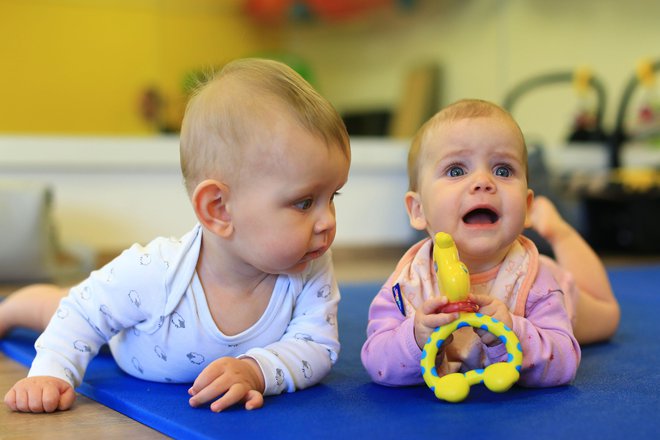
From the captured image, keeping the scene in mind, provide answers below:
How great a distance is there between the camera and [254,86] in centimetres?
98

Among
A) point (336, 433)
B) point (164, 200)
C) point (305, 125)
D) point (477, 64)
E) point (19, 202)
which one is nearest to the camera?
point (336, 433)

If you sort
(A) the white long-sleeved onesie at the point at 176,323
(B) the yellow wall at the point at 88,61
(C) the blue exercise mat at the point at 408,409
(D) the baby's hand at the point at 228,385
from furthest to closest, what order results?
(B) the yellow wall at the point at 88,61, (A) the white long-sleeved onesie at the point at 176,323, (D) the baby's hand at the point at 228,385, (C) the blue exercise mat at the point at 408,409

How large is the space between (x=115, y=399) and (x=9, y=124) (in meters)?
3.71

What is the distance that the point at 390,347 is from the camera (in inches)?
39.9

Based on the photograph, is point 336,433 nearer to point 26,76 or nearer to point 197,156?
point 197,156

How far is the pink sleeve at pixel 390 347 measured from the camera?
995 mm

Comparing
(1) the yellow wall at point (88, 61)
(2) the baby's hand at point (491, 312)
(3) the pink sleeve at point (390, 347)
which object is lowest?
(1) the yellow wall at point (88, 61)

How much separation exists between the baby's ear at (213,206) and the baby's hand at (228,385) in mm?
151

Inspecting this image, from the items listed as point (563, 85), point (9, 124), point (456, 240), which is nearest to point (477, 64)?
point (563, 85)

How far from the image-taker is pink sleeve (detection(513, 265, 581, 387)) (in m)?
0.98

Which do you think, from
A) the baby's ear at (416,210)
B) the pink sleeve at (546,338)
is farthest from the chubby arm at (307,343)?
the pink sleeve at (546,338)

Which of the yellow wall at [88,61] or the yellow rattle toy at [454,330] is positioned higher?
the yellow rattle toy at [454,330]

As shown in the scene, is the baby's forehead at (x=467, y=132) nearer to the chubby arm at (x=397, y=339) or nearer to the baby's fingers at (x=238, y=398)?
the chubby arm at (x=397, y=339)

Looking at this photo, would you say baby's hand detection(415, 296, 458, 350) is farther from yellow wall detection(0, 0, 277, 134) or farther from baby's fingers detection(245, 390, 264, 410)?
yellow wall detection(0, 0, 277, 134)
